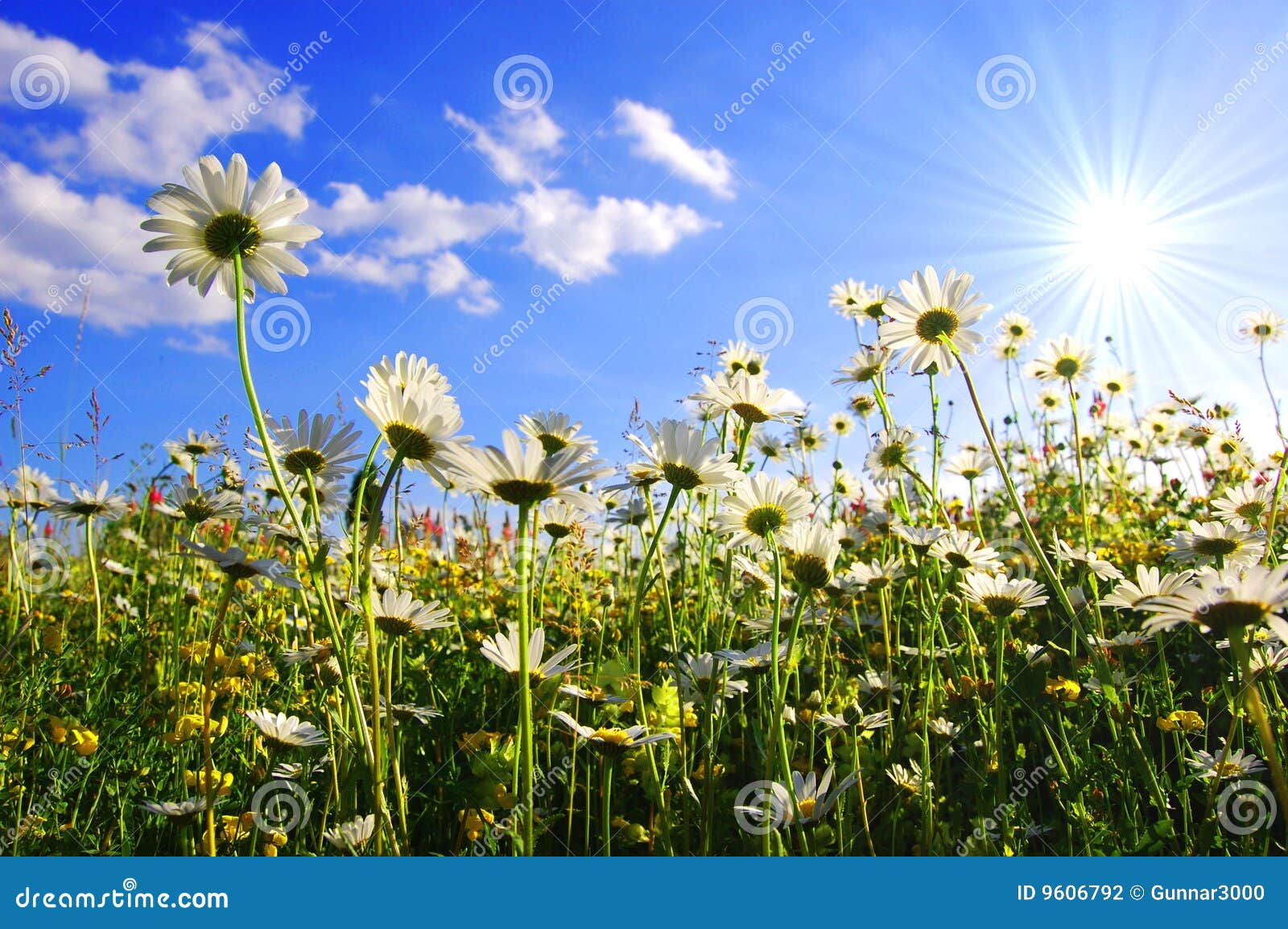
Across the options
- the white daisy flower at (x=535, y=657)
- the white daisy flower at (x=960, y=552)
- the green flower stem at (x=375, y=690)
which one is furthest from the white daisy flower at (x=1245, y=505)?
the green flower stem at (x=375, y=690)

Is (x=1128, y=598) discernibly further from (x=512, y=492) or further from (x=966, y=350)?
(x=512, y=492)

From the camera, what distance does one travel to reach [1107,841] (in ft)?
6.77

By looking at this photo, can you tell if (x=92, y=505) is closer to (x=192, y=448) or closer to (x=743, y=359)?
(x=192, y=448)

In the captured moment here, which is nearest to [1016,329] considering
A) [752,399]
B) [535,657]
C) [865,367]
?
[865,367]

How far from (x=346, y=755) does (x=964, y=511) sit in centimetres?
442

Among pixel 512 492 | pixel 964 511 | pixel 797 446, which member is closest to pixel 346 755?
pixel 512 492

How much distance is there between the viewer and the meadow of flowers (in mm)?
1554

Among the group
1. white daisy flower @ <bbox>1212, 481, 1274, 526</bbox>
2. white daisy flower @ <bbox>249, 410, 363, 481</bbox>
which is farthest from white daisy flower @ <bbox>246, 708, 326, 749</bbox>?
white daisy flower @ <bbox>1212, 481, 1274, 526</bbox>

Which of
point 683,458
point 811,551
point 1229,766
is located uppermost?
point 683,458

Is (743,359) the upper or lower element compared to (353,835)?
upper

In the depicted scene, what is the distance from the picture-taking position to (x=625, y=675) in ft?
7.74

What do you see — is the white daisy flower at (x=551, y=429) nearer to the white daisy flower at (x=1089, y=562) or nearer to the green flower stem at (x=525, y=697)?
the green flower stem at (x=525, y=697)

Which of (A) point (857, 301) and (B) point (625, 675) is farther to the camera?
(A) point (857, 301)

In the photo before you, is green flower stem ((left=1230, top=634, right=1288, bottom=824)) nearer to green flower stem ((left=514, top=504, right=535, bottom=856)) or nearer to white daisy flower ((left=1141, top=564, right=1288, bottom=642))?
white daisy flower ((left=1141, top=564, right=1288, bottom=642))
